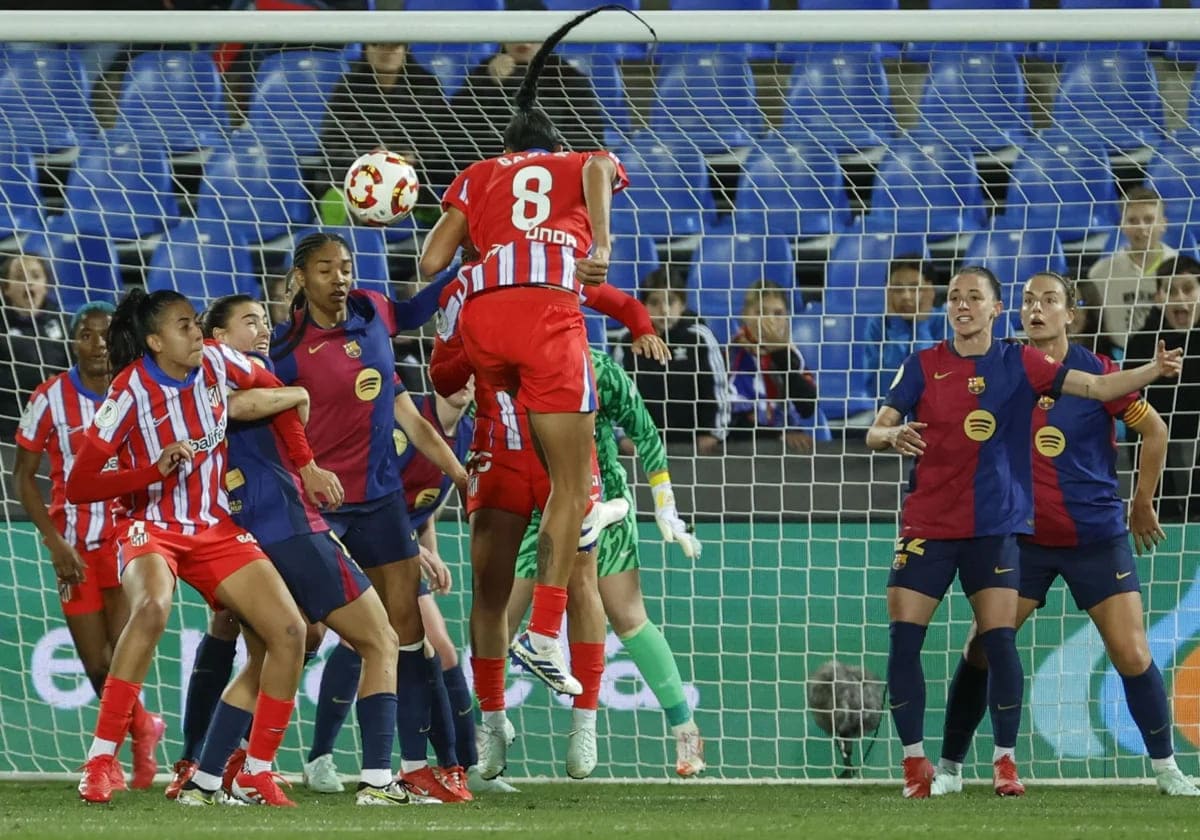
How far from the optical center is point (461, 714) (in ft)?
20.1

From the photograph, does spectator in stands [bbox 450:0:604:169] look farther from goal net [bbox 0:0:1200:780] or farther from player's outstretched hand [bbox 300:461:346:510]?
player's outstretched hand [bbox 300:461:346:510]

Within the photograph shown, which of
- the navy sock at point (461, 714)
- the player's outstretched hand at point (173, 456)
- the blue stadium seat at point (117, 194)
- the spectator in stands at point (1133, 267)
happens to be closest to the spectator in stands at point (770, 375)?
the spectator in stands at point (1133, 267)

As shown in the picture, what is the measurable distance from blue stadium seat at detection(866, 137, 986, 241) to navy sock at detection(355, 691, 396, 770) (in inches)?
189

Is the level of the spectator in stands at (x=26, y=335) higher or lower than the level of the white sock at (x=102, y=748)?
higher

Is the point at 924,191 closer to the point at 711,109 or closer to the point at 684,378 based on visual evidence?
the point at 711,109

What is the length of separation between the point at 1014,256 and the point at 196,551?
496 cm

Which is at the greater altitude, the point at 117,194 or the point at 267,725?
the point at 117,194

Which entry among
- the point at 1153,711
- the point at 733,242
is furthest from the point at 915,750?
the point at 733,242

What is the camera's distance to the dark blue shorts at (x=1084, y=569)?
6.12 meters

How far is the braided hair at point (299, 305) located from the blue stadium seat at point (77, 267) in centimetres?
324

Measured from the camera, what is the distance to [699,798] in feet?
20.1

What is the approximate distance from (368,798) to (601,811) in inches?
28.3

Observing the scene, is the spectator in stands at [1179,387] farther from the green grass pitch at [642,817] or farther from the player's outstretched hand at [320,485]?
the player's outstretched hand at [320,485]

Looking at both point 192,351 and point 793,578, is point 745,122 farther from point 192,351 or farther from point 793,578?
point 192,351
